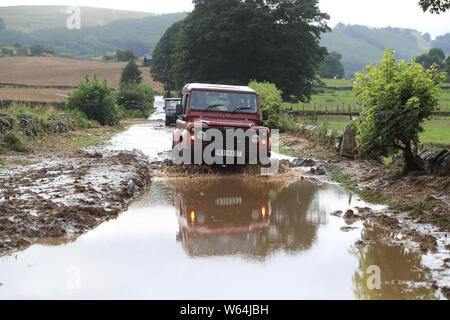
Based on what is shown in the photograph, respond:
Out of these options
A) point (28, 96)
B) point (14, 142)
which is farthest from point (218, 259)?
point (28, 96)

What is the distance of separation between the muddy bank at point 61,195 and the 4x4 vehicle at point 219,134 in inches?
54.1

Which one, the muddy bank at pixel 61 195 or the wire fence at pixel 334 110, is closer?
the muddy bank at pixel 61 195

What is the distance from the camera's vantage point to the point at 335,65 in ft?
511

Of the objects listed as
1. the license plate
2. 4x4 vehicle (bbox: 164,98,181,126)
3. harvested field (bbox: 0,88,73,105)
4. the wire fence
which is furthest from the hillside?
the license plate

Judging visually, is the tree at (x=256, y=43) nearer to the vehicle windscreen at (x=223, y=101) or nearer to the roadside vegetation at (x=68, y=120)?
the roadside vegetation at (x=68, y=120)

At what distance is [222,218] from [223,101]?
6.45 m

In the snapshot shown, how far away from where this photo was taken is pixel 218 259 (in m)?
6.07

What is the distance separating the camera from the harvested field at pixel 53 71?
295 feet

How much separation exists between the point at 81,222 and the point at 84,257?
1668mm

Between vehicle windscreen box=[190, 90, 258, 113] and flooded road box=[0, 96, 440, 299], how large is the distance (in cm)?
501

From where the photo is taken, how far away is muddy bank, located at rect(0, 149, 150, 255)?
277 inches

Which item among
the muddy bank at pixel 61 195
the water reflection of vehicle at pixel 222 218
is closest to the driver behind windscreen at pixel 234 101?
the muddy bank at pixel 61 195

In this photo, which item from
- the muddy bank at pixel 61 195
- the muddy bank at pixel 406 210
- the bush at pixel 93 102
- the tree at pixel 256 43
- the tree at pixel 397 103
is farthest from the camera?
the tree at pixel 256 43
